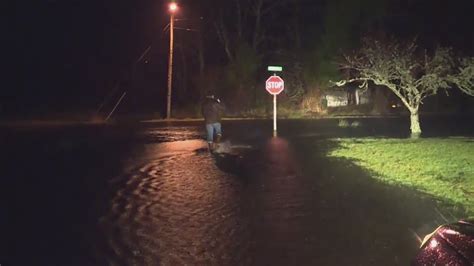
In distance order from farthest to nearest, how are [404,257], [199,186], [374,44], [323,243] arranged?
1. [374,44]
2. [199,186]
3. [323,243]
4. [404,257]

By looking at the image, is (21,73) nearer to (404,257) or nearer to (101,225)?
(101,225)

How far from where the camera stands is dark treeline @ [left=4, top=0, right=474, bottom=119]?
139 ft

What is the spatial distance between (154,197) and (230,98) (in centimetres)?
3302

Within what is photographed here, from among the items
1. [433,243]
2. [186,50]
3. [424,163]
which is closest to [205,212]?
[433,243]

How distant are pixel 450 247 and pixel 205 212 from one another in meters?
5.37

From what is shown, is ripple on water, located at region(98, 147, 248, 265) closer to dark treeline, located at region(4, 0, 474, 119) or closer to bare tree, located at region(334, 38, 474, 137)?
bare tree, located at region(334, 38, 474, 137)

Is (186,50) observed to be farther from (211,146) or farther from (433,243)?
(433,243)

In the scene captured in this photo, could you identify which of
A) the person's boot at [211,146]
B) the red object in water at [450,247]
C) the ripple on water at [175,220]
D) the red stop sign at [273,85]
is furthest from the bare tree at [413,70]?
the red object in water at [450,247]

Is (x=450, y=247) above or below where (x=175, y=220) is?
above

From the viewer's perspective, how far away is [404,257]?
6.03m

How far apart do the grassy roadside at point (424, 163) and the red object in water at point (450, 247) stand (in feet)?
15.8

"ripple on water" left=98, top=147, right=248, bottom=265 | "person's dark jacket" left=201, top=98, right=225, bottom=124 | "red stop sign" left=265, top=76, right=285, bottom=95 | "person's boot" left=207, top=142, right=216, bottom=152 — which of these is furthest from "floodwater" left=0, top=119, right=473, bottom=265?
"red stop sign" left=265, top=76, right=285, bottom=95

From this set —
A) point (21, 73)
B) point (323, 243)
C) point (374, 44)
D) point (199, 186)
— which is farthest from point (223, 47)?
point (323, 243)

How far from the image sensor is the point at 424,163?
12969mm
